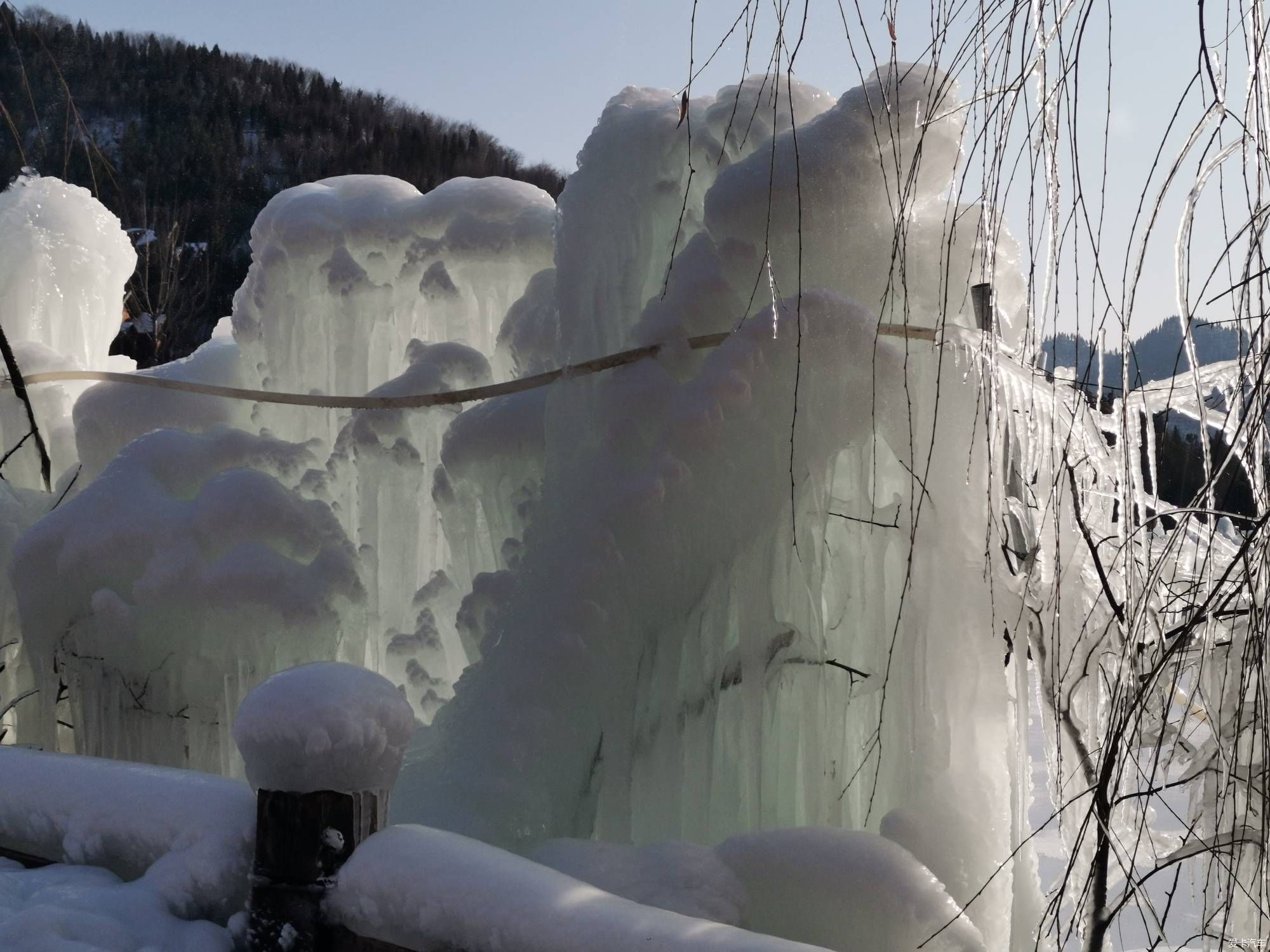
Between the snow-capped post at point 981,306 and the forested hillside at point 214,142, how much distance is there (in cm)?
1377

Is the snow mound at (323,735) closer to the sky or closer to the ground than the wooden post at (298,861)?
closer to the sky

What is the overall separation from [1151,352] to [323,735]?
125 cm

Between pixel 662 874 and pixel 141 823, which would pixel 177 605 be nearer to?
pixel 141 823

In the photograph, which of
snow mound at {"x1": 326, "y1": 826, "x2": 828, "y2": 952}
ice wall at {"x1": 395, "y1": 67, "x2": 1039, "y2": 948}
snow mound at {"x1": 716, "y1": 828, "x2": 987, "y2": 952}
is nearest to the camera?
snow mound at {"x1": 326, "y1": 826, "x2": 828, "y2": 952}

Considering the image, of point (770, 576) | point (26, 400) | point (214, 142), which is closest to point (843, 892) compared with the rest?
point (770, 576)

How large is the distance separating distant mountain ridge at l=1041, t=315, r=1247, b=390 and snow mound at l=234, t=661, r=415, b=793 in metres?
1.10

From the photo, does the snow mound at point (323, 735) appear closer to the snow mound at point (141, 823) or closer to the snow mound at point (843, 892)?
the snow mound at point (141, 823)

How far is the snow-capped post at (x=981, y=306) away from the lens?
2.39 metres

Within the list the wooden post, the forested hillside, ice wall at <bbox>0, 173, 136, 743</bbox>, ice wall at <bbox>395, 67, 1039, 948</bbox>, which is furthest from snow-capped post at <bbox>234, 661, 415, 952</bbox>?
the forested hillside

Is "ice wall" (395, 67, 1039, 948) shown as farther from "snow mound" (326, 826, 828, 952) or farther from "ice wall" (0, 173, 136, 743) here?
"ice wall" (0, 173, 136, 743)

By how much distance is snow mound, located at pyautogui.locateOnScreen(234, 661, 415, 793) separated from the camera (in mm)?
1780

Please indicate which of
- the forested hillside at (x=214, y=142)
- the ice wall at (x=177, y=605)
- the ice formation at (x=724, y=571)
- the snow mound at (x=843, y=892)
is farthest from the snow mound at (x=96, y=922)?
the forested hillside at (x=214, y=142)

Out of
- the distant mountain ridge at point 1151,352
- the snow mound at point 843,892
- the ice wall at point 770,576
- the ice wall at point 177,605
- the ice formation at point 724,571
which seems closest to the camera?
the distant mountain ridge at point 1151,352

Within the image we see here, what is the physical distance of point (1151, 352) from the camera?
4.62 feet
